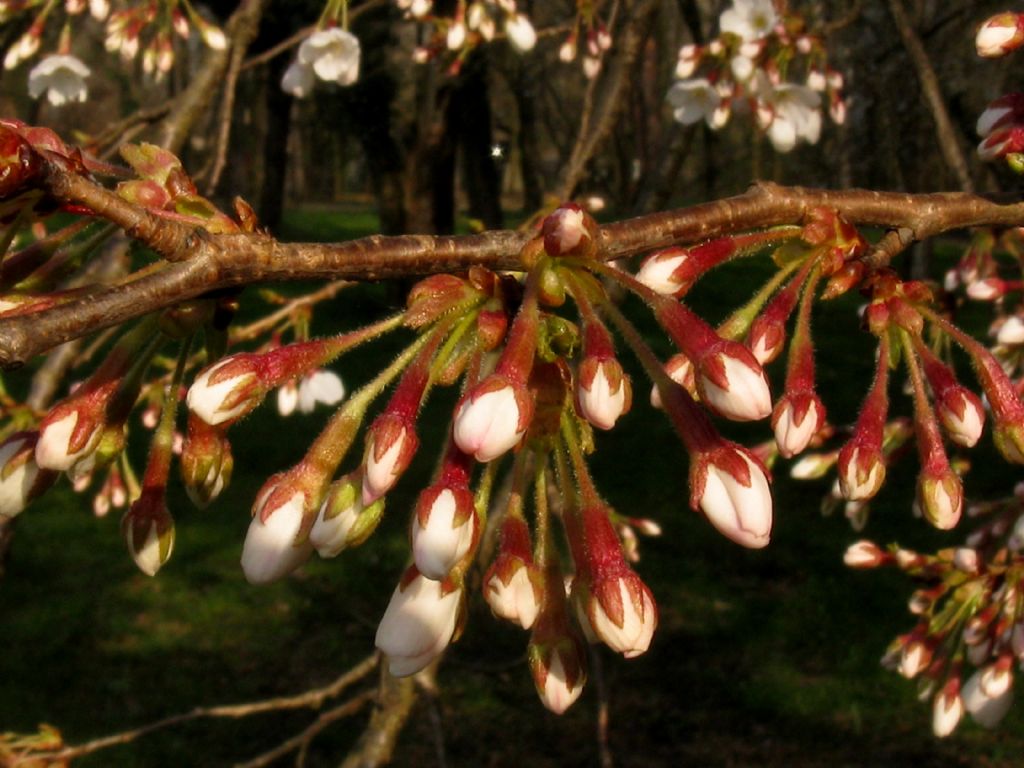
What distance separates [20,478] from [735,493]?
78 cm

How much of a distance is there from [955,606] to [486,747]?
2.98 m

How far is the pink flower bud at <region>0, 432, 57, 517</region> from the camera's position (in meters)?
1.21

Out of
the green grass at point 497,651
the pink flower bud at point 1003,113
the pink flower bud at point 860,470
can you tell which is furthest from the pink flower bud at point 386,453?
the green grass at point 497,651

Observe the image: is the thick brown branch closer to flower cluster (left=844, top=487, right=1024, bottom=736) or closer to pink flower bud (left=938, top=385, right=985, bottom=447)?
pink flower bud (left=938, top=385, right=985, bottom=447)

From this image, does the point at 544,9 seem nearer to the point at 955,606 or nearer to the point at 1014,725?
the point at 1014,725

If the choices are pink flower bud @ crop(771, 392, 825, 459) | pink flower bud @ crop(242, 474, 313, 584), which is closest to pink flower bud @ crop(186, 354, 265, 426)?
pink flower bud @ crop(242, 474, 313, 584)

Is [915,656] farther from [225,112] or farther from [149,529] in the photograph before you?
[225,112]

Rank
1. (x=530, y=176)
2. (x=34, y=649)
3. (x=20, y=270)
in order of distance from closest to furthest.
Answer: (x=20, y=270) → (x=34, y=649) → (x=530, y=176)

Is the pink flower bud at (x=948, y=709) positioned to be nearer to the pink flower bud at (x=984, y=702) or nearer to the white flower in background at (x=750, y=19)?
the pink flower bud at (x=984, y=702)

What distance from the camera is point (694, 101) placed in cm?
396

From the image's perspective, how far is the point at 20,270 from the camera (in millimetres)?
1198

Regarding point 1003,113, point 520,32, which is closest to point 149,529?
point 1003,113

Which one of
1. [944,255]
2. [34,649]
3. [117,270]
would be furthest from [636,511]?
[944,255]

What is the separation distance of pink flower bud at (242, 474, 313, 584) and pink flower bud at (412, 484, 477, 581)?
13 centimetres
